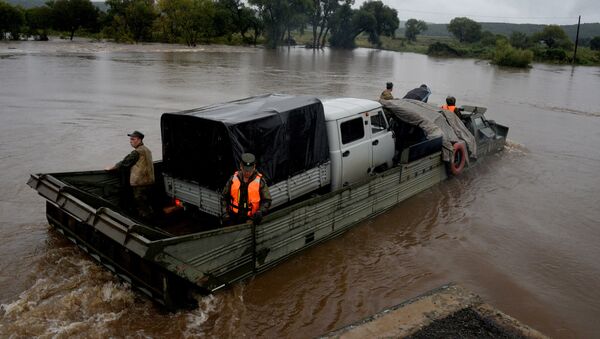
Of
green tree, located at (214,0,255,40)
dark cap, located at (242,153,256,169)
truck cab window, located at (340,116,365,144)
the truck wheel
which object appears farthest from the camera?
green tree, located at (214,0,255,40)

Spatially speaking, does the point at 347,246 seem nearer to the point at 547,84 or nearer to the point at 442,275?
the point at 442,275

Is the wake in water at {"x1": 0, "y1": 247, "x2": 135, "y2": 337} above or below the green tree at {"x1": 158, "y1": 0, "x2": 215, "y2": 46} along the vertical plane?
below

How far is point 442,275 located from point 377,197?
1788 millimetres

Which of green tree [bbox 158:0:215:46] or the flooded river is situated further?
green tree [bbox 158:0:215:46]

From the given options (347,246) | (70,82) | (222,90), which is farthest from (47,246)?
(70,82)

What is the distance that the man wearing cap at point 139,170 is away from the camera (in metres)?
7.28

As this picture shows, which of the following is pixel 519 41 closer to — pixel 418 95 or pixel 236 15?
pixel 236 15

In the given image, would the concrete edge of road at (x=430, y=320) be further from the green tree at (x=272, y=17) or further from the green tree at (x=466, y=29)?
the green tree at (x=466, y=29)

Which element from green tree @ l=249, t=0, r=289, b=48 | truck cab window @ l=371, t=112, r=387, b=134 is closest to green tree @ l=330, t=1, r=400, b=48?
green tree @ l=249, t=0, r=289, b=48

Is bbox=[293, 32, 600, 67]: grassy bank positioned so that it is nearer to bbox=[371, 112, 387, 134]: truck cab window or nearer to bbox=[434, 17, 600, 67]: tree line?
bbox=[434, 17, 600, 67]: tree line

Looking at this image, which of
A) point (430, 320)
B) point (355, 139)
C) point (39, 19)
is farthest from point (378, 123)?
point (39, 19)

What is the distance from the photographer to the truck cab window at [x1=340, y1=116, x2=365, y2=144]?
8180 mm

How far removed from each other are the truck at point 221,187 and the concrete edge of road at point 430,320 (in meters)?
1.69

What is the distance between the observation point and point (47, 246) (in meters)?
7.39
